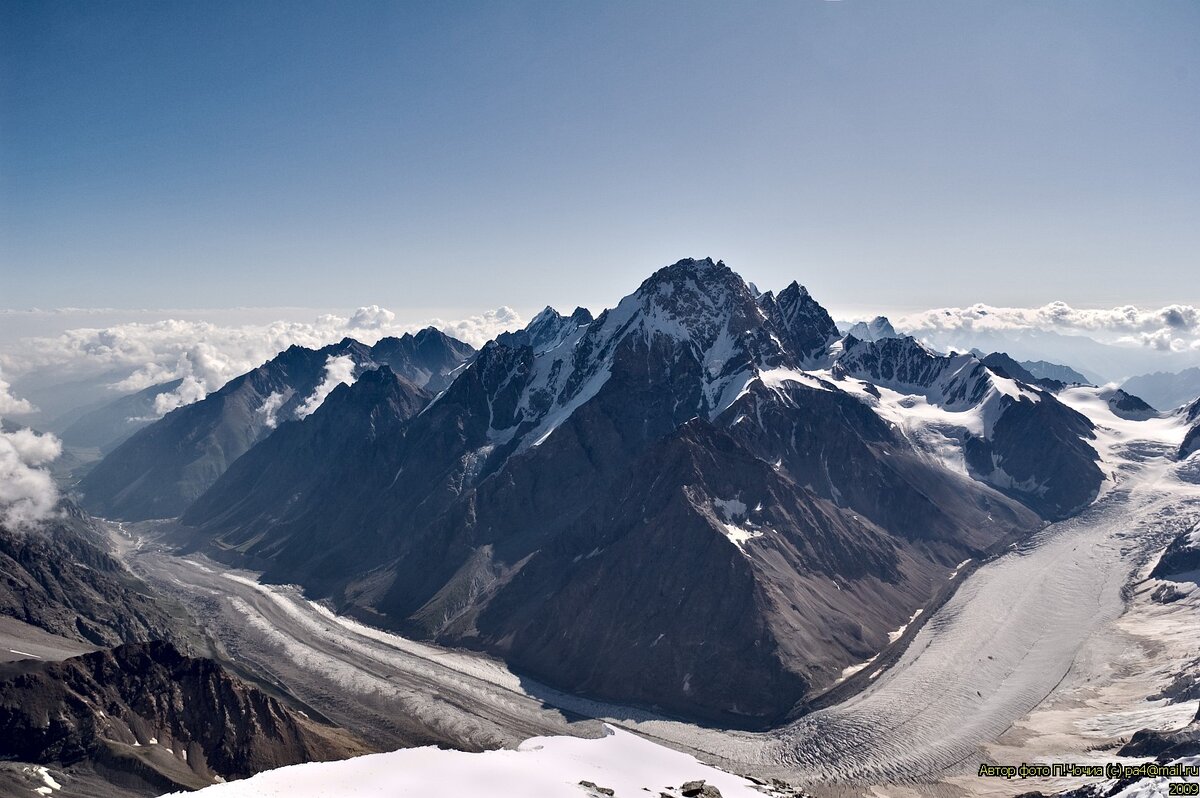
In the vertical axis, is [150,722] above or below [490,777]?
below

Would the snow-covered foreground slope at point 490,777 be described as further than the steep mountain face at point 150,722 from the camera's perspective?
No

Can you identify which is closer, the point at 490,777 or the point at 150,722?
the point at 490,777

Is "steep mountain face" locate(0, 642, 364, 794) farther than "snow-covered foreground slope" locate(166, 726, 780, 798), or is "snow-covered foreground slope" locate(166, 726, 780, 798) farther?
"steep mountain face" locate(0, 642, 364, 794)

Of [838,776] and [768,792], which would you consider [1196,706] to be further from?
[768,792]

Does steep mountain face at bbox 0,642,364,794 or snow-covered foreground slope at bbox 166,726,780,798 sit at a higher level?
snow-covered foreground slope at bbox 166,726,780,798

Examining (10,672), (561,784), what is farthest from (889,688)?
(10,672)

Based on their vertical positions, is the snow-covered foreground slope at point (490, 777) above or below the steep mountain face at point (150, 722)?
above
